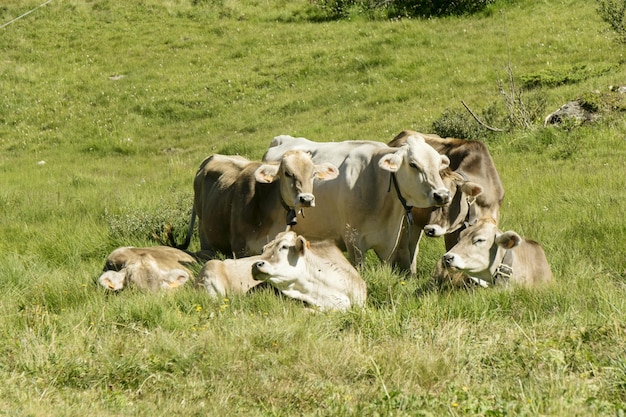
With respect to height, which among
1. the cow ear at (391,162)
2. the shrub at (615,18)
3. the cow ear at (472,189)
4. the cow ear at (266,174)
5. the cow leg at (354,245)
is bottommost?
the shrub at (615,18)

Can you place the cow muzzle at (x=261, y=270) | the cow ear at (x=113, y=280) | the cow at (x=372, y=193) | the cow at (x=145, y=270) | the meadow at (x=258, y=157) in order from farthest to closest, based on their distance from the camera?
the cow at (x=372, y=193) < the cow at (x=145, y=270) < the cow ear at (x=113, y=280) < the cow muzzle at (x=261, y=270) < the meadow at (x=258, y=157)

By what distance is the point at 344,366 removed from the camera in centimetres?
658

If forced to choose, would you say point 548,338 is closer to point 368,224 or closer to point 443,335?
point 443,335

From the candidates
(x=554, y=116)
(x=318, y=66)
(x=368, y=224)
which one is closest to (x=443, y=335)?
(x=368, y=224)

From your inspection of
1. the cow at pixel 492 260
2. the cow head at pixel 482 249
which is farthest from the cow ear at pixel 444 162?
the cow head at pixel 482 249

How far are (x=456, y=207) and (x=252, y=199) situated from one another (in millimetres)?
2405

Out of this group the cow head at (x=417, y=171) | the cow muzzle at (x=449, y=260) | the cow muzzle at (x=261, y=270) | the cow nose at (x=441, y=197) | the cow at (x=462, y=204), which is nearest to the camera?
the cow muzzle at (x=261, y=270)

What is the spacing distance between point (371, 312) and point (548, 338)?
1487mm

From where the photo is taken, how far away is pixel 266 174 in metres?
10.6

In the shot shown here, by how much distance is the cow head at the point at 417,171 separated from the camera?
32.0 ft

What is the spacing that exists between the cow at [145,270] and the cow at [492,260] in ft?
9.29

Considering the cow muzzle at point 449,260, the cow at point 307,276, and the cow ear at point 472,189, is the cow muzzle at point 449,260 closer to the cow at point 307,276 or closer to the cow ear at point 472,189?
the cow at point 307,276

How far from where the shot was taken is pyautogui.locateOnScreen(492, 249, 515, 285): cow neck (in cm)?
877

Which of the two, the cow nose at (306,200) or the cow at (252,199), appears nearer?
the cow nose at (306,200)
